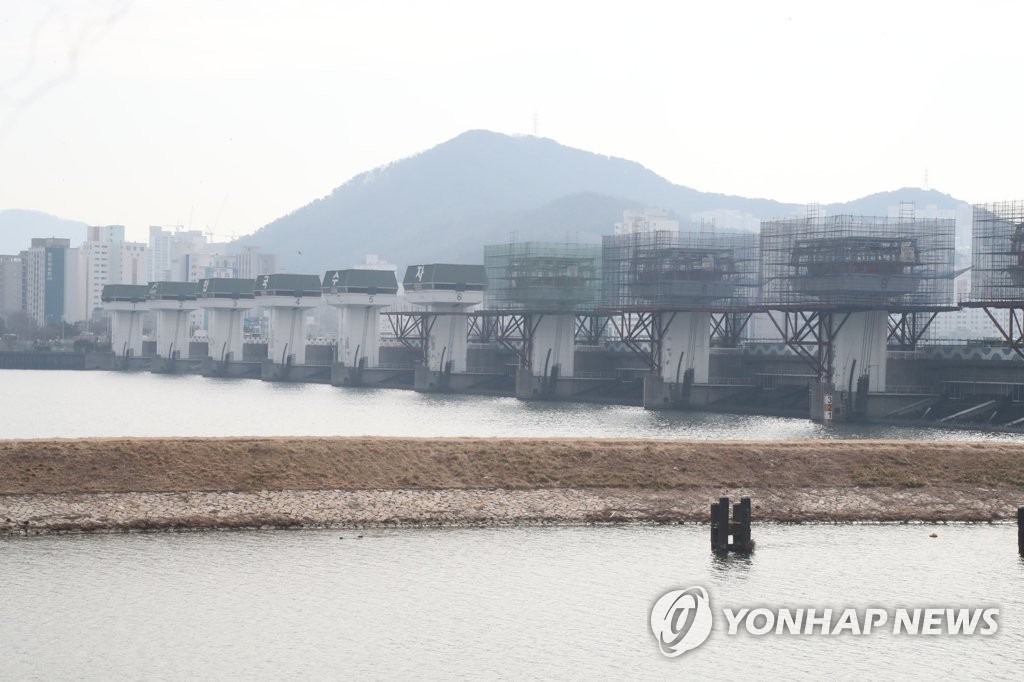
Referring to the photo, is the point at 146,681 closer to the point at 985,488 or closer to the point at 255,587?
the point at 255,587

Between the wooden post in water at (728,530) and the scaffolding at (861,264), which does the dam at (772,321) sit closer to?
the scaffolding at (861,264)

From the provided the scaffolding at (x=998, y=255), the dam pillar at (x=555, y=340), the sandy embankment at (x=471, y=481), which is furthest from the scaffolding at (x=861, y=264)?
the sandy embankment at (x=471, y=481)

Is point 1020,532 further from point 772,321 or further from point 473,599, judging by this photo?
point 772,321

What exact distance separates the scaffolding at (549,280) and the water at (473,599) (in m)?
119

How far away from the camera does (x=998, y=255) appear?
127 m

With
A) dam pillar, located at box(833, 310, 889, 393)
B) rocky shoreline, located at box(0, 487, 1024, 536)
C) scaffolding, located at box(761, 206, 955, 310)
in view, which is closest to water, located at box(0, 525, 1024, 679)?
rocky shoreline, located at box(0, 487, 1024, 536)

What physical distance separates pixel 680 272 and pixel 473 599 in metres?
118

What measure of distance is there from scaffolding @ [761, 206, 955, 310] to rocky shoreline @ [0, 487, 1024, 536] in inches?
2808

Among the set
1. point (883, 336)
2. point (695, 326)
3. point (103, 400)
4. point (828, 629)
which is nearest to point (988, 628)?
point (828, 629)

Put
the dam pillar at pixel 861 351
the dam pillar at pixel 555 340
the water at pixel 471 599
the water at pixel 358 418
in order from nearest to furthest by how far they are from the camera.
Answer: the water at pixel 471 599
the water at pixel 358 418
the dam pillar at pixel 861 351
the dam pillar at pixel 555 340

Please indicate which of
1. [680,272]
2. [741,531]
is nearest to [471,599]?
[741,531]

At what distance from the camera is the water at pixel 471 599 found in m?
38.6

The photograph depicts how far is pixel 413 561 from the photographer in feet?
168

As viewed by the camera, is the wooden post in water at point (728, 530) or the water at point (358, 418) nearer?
the wooden post in water at point (728, 530)
